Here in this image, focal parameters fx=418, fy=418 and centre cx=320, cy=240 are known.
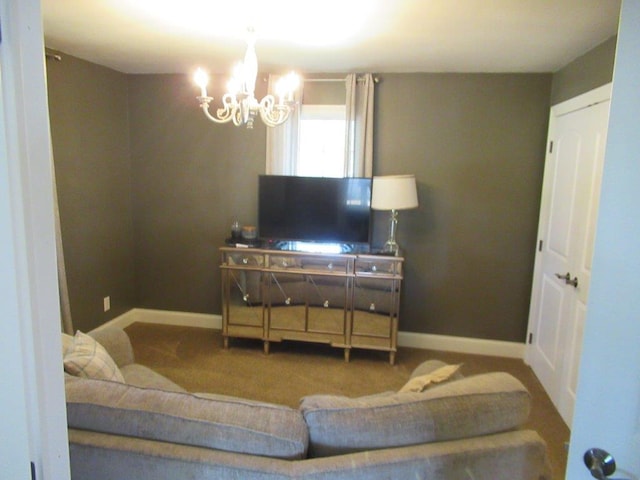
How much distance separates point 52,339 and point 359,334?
9.80 ft

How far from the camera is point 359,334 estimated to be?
3.56m

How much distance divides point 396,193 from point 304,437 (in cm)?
236

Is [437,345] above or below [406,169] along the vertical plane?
below

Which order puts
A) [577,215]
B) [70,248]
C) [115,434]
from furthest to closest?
[70,248] < [577,215] < [115,434]

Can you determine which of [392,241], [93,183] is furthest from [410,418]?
[93,183]

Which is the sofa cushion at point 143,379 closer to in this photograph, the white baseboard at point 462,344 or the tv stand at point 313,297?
the tv stand at point 313,297

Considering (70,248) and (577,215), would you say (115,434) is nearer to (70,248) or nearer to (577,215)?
(70,248)

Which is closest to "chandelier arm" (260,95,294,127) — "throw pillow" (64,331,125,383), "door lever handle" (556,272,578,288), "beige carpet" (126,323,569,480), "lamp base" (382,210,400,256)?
"lamp base" (382,210,400,256)

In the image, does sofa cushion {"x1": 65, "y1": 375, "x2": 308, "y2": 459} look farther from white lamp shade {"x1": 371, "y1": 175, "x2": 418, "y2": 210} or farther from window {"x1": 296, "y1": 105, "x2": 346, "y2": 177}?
window {"x1": 296, "y1": 105, "x2": 346, "y2": 177}

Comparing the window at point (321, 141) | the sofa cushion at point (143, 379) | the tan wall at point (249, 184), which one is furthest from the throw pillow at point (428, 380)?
the window at point (321, 141)

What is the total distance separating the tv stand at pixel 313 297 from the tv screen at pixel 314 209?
0.85 ft

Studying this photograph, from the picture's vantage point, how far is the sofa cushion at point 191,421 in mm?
1272

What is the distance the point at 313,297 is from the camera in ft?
11.7

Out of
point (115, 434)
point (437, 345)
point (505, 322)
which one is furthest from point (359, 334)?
point (115, 434)
